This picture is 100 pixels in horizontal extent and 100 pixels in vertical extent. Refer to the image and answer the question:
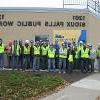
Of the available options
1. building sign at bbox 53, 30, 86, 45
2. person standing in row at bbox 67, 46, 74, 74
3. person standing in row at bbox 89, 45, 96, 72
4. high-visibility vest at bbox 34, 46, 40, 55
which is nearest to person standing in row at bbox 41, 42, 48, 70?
high-visibility vest at bbox 34, 46, 40, 55

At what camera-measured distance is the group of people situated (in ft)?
86.0

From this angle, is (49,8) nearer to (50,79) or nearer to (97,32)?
(97,32)

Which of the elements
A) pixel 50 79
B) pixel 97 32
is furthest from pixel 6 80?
pixel 97 32

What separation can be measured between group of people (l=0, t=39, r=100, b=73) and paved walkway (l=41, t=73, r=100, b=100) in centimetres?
421

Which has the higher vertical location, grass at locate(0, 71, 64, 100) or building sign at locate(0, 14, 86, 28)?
building sign at locate(0, 14, 86, 28)

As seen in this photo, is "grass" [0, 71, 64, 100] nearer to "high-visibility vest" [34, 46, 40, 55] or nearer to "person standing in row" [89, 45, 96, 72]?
"high-visibility vest" [34, 46, 40, 55]

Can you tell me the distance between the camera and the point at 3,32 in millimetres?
31016

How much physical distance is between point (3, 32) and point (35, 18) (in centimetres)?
220

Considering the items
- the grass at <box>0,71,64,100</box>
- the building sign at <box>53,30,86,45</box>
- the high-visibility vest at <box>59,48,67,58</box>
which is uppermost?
the building sign at <box>53,30,86,45</box>

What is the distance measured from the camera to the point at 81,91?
59.4ft

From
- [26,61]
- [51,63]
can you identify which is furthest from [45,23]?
[51,63]

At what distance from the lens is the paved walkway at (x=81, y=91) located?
53.6 feet

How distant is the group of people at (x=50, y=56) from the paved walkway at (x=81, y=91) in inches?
166

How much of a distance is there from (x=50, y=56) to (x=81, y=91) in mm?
8317
